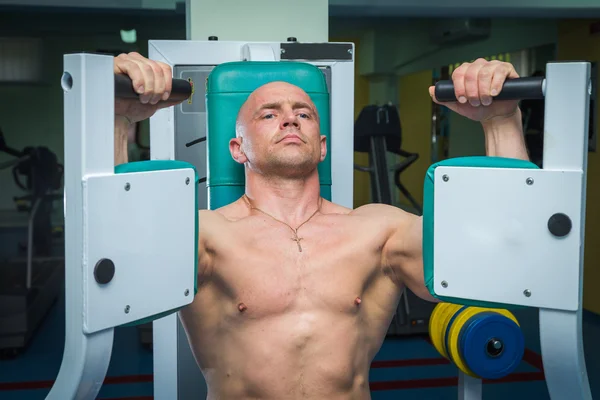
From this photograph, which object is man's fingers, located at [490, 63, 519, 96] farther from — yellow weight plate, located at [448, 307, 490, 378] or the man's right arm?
yellow weight plate, located at [448, 307, 490, 378]

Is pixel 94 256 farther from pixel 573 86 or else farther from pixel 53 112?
pixel 53 112

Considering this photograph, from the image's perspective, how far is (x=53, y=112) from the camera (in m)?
8.59

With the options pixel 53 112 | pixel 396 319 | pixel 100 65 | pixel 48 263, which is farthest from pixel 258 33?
pixel 53 112

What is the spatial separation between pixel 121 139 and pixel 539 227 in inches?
31.7

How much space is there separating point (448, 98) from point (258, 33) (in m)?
1.48

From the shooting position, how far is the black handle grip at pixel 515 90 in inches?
51.2

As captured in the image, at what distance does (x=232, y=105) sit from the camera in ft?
6.77

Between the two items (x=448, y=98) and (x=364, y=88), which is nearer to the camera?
(x=448, y=98)

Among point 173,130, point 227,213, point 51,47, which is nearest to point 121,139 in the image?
point 227,213

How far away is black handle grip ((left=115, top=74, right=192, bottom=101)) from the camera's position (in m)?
1.28

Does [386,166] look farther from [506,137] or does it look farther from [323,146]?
[506,137]

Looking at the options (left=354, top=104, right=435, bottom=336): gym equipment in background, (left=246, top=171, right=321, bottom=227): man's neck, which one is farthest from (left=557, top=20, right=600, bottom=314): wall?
(left=246, top=171, right=321, bottom=227): man's neck

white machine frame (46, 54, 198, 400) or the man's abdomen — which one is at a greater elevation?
white machine frame (46, 54, 198, 400)

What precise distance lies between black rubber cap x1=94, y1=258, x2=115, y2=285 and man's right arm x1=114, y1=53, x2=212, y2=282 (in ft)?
0.98
